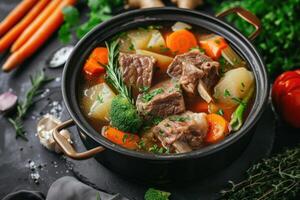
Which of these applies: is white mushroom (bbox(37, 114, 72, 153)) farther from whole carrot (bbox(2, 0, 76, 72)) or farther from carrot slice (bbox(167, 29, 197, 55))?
carrot slice (bbox(167, 29, 197, 55))

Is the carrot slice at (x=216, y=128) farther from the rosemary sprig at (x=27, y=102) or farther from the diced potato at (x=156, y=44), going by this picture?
the rosemary sprig at (x=27, y=102)

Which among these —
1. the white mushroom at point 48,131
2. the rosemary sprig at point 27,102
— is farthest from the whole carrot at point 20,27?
the white mushroom at point 48,131

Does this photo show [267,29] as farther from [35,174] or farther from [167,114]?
[35,174]

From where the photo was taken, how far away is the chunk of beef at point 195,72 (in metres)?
3.02

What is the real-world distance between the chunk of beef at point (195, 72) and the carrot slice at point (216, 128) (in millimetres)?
133

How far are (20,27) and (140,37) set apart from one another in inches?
52.3

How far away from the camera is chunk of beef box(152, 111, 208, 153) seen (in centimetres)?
282

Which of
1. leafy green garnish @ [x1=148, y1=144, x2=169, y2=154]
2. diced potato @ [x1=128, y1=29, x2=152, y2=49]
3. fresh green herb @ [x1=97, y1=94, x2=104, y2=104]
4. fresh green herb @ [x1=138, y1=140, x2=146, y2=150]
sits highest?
diced potato @ [x1=128, y1=29, x2=152, y2=49]

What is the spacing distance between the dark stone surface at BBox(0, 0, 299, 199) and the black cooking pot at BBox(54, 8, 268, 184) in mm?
119

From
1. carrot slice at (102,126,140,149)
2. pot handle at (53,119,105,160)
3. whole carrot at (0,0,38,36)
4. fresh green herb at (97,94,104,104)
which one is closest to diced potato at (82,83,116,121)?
fresh green herb at (97,94,104,104)

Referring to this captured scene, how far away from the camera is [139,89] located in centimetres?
309

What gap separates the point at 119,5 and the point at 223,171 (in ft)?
5.85

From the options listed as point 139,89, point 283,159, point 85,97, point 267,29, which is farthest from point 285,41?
point 85,97

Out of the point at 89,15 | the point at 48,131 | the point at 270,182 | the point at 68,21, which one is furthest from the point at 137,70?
the point at 89,15
